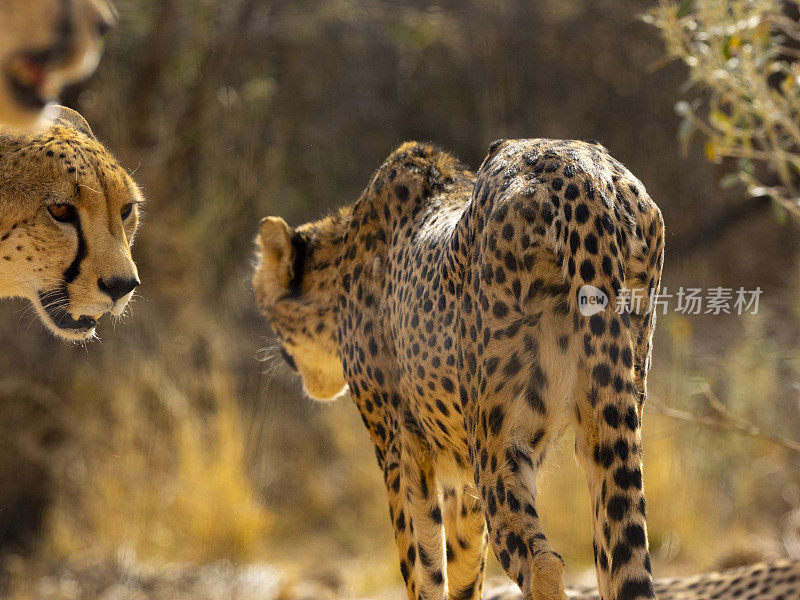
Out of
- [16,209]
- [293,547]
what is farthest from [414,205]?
[293,547]

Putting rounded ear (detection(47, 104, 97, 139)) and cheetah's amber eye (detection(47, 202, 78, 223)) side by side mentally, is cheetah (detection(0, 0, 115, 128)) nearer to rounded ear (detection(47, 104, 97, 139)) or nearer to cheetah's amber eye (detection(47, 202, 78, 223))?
cheetah's amber eye (detection(47, 202, 78, 223))

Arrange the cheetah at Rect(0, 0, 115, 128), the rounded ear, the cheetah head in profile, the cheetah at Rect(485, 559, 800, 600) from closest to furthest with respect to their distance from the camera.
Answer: the cheetah at Rect(0, 0, 115, 128) < the rounded ear < the cheetah at Rect(485, 559, 800, 600) < the cheetah head in profile

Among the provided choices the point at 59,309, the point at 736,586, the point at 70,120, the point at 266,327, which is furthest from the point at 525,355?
the point at 266,327

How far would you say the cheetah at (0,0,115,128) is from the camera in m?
1.21

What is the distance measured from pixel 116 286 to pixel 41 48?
3.07 feet

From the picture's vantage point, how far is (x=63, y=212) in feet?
6.91

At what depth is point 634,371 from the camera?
1.92 meters

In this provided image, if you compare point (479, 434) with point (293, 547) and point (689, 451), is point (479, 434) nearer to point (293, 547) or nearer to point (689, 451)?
point (689, 451)

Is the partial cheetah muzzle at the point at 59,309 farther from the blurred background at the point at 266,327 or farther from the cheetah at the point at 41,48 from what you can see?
the blurred background at the point at 266,327

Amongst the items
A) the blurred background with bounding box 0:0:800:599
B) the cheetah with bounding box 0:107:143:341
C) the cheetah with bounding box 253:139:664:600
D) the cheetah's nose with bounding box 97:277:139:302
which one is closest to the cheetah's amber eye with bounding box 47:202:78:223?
the cheetah with bounding box 0:107:143:341

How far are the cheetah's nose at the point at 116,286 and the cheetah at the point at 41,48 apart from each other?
83 centimetres

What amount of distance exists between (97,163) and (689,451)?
3.41m

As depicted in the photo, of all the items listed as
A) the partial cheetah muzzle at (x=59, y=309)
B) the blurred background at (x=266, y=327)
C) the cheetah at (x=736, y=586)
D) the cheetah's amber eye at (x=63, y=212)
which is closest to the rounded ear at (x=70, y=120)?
the cheetah's amber eye at (x=63, y=212)

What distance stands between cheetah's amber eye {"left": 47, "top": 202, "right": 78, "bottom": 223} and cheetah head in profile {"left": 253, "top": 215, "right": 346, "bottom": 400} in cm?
88
